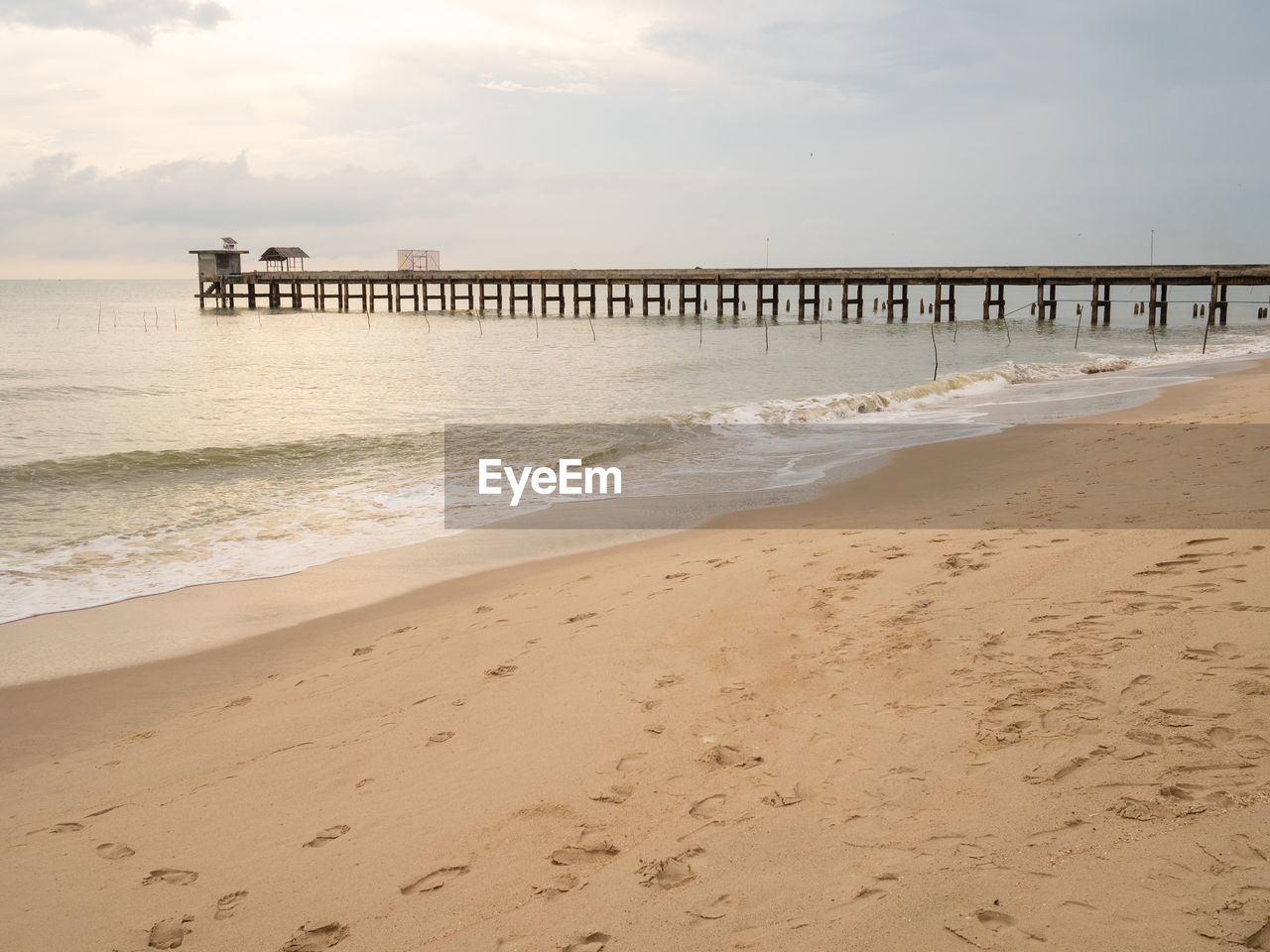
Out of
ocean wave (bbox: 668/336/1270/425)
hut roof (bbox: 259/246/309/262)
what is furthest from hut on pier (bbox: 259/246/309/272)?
ocean wave (bbox: 668/336/1270/425)

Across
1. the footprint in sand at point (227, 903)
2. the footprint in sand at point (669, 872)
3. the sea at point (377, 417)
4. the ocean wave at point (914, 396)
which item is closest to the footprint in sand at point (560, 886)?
the footprint in sand at point (669, 872)

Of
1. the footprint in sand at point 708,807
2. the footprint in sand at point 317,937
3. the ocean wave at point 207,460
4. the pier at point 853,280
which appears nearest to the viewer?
the footprint in sand at point 317,937

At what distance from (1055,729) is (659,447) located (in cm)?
953

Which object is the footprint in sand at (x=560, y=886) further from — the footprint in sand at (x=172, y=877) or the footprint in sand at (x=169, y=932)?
the footprint in sand at (x=172, y=877)

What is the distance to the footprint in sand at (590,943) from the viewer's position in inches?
86.4

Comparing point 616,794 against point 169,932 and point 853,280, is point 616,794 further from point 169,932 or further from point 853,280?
point 853,280

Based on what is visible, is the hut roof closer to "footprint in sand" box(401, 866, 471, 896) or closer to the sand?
the sand

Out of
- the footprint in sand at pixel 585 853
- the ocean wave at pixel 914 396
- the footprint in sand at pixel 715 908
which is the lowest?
the footprint in sand at pixel 585 853

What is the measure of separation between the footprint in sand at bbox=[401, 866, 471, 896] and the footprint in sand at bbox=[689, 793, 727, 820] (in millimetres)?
707

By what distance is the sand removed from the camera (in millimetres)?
2264

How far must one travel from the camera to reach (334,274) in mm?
57875

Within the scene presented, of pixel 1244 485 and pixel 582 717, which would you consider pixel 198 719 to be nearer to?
pixel 582 717

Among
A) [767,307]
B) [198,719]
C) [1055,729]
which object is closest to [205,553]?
[198,719]

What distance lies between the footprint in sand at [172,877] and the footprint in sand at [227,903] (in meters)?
0.18
